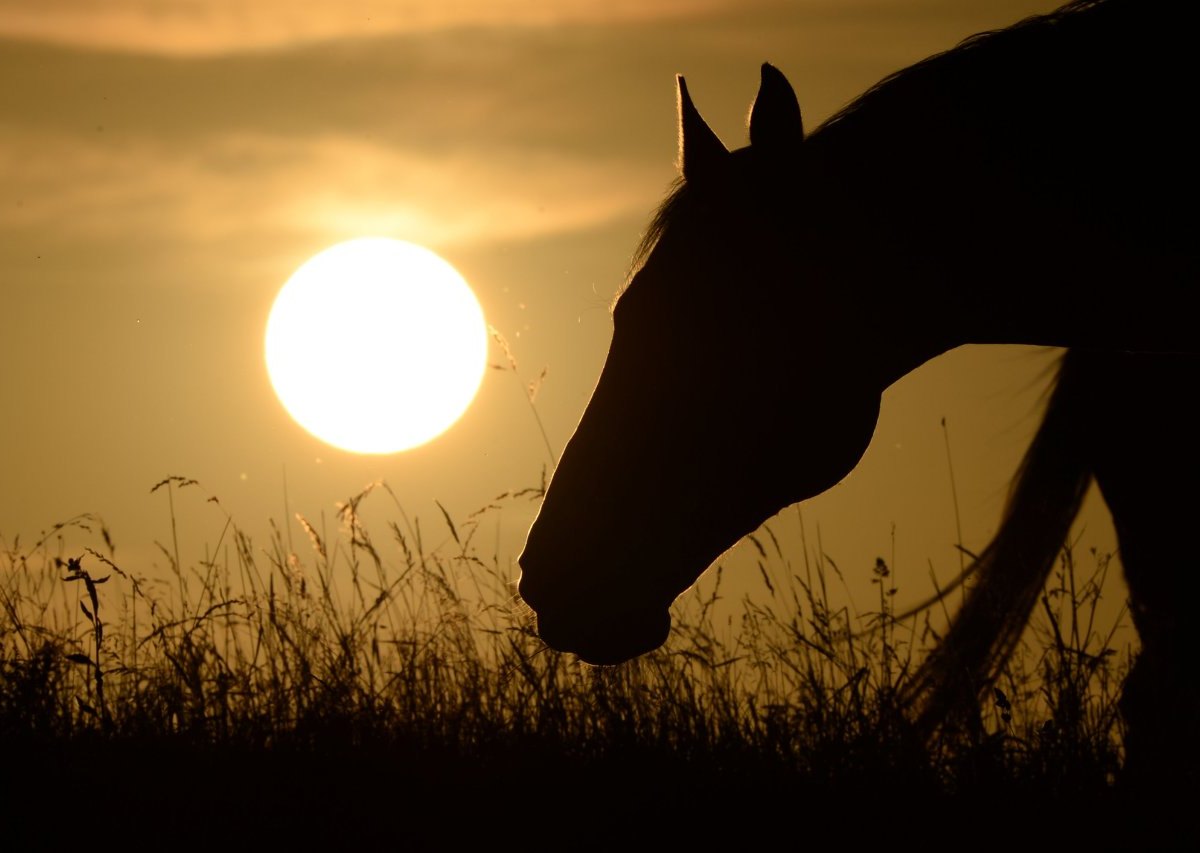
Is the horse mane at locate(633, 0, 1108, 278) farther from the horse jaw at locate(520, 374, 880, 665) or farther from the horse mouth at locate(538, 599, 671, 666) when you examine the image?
the horse mouth at locate(538, 599, 671, 666)

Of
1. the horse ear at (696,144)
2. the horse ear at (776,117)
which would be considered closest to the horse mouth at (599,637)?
the horse ear at (696,144)

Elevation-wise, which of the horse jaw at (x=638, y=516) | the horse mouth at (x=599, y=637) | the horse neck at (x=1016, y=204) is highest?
the horse neck at (x=1016, y=204)

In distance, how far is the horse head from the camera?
3.00m

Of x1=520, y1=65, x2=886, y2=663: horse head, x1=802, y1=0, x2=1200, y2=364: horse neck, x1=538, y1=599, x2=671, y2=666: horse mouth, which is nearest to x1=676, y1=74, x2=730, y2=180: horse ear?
x1=520, y1=65, x2=886, y2=663: horse head

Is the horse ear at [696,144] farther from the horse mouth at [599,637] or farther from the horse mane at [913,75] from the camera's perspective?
the horse mouth at [599,637]

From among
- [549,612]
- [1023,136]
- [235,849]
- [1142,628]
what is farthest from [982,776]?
[235,849]

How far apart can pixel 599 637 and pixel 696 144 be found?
4.09 ft

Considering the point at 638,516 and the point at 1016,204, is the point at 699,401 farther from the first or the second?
the point at 1016,204

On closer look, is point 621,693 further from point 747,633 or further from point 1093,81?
point 1093,81

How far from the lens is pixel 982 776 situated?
3.22 m

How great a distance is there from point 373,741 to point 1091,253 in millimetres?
2395

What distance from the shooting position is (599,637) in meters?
3.10

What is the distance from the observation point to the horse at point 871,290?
8.89 ft

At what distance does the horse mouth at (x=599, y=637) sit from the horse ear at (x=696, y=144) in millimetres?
1133
